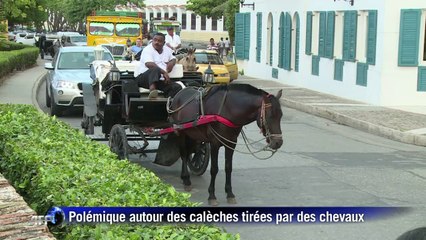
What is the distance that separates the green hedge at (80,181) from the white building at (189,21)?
62136 millimetres

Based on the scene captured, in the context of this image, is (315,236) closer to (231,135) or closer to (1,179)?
(231,135)

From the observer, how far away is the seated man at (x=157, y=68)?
998cm

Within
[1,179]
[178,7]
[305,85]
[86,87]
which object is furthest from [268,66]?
[178,7]

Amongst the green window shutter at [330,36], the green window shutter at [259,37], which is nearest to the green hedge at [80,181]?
the green window shutter at [330,36]

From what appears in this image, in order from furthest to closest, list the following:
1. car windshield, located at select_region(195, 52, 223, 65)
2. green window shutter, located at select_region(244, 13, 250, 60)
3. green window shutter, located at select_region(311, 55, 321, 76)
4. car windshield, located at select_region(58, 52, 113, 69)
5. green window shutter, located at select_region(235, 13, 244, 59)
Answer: green window shutter, located at select_region(235, 13, 244, 59)
green window shutter, located at select_region(244, 13, 250, 60)
car windshield, located at select_region(195, 52, 223, 65)
green window shutter, located at select_region(311, 55, 321, 76)
car windshield, located at select_region(58, 52, 113, 69)

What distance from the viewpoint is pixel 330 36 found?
2261cm

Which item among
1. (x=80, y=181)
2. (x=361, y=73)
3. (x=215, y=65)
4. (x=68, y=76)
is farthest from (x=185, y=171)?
(x=215, y=65)

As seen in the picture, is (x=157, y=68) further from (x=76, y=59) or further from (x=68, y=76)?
(x=76, y=59)

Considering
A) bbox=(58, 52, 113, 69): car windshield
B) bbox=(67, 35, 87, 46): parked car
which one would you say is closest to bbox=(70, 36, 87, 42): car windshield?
bbox=(67, 35, 87, 46): parked car

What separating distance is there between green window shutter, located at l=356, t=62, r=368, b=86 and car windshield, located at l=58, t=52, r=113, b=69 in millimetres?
7265

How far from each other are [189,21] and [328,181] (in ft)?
222

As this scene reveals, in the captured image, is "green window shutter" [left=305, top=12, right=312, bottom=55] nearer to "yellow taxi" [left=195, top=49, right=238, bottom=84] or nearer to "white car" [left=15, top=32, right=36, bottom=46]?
"yellow taxi" [left=195, top=49, right=238, bottom=84]

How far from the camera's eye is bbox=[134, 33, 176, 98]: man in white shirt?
998 centimetres

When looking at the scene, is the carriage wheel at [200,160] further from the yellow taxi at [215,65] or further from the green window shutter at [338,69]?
the yellow taxi at [215,65]
